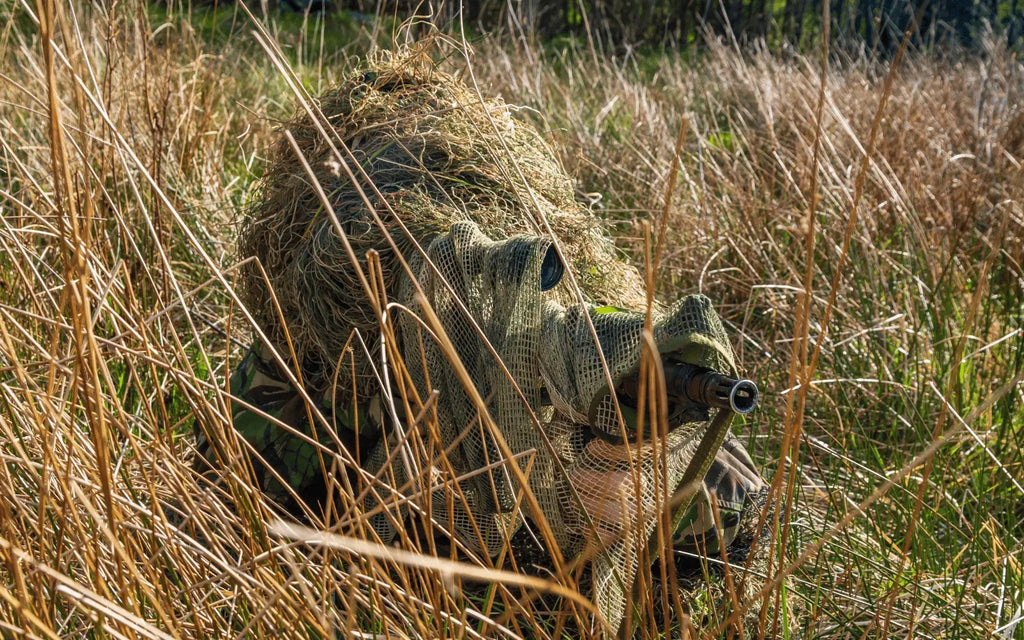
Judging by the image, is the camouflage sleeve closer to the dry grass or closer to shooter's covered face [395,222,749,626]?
the dry grass

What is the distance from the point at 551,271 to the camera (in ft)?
4.77

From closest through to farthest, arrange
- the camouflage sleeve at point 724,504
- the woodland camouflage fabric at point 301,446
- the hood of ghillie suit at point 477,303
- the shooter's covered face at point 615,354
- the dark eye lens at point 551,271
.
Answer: the shooter's covered face at point 615,354, the hood of ghillie suit at point 477,303, the dark eye lens at point 551,271, the camouflage sleeve at point 724,504, the woodland camouflage fabric at point 301,446

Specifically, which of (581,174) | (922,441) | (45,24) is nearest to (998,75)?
(581,174)

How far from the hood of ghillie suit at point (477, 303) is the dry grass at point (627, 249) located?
0.48 ft

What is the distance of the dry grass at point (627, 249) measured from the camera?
105 cm

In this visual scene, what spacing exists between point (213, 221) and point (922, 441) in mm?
2370

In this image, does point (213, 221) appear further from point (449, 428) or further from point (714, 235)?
point (449, 428)

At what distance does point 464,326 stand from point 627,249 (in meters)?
1.35

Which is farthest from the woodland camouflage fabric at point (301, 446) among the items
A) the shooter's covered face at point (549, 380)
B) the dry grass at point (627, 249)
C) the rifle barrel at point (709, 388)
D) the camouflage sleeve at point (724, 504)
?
the rifle barrel at point (709, 388)

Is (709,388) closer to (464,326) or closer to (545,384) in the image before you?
(545,384)

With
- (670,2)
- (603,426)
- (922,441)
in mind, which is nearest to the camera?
(603,426)

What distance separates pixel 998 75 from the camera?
Result: 546 cm

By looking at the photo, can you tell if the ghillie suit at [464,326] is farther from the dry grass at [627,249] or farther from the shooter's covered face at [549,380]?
the dry grass at [627,249]

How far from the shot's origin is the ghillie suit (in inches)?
51.1
